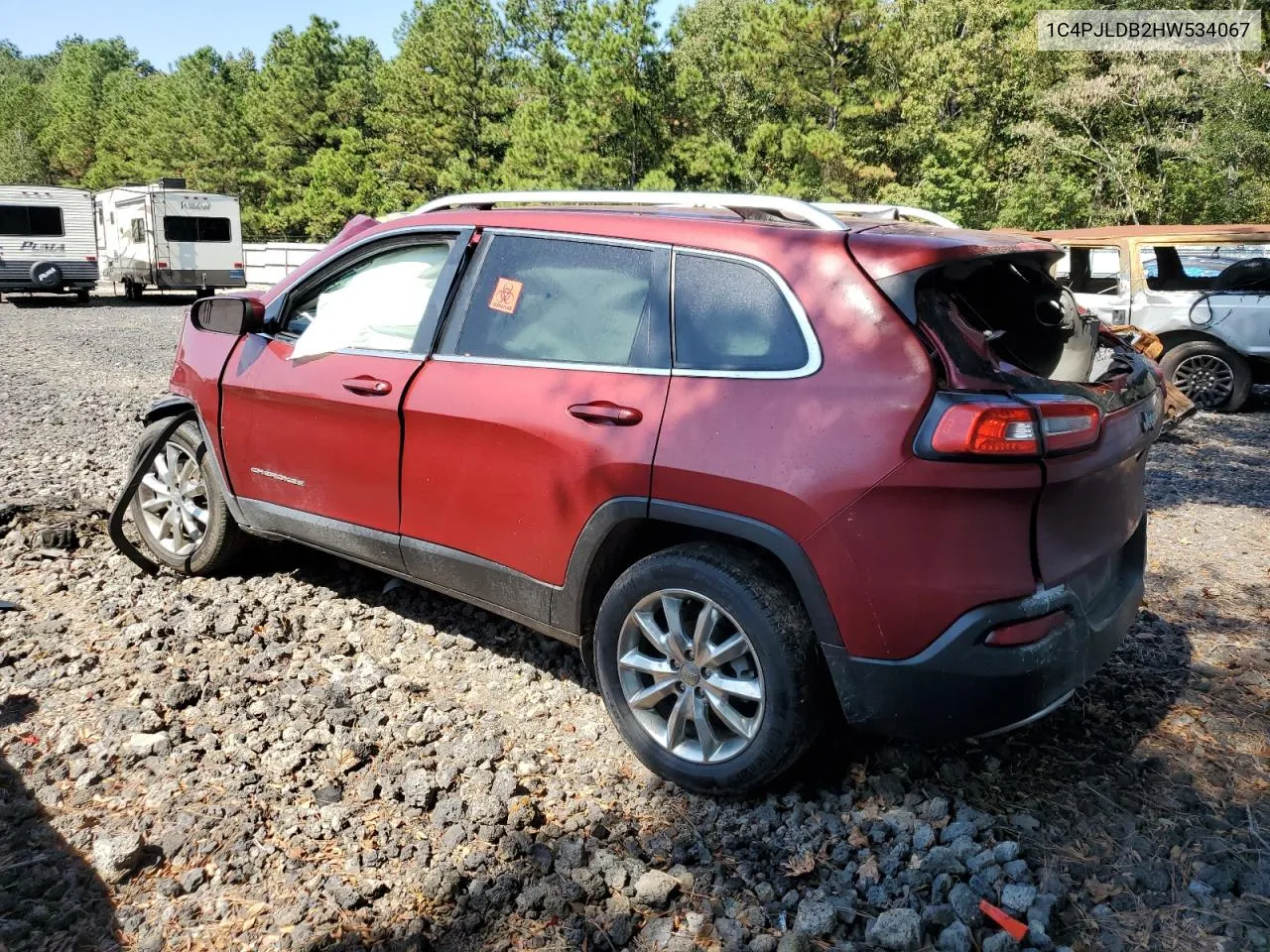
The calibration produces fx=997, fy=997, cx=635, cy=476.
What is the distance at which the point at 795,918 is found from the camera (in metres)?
2.57

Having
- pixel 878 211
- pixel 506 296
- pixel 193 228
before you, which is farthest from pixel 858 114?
pixel 506 296

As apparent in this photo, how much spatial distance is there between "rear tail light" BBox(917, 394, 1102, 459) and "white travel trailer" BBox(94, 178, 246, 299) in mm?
25881

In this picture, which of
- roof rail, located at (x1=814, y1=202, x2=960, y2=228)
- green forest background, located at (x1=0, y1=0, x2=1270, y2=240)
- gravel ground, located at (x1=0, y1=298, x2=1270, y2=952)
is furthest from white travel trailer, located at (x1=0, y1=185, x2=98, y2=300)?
roof rail, located at (x1=814, y1=202, x2=960, y2=228)

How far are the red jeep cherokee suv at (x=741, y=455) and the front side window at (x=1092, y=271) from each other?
27.0 feet

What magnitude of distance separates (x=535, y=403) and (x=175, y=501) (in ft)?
8.14

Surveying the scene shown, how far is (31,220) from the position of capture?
23.3m

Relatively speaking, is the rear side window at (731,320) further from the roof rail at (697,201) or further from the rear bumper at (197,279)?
the rear bumper at (197,279)

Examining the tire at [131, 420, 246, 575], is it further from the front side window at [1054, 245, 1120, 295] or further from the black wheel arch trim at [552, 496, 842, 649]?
the front side window at [1054, 245, 1120, 295]

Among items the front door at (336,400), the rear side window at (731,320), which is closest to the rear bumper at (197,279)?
the front door at (336,400)

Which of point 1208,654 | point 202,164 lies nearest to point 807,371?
point 1208,654

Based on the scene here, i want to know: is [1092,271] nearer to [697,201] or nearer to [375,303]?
[697,201]

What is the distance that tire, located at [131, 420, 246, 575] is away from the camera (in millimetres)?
4586

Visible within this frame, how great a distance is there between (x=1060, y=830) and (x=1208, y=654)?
1725 mm

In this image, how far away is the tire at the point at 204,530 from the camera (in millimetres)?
4586
